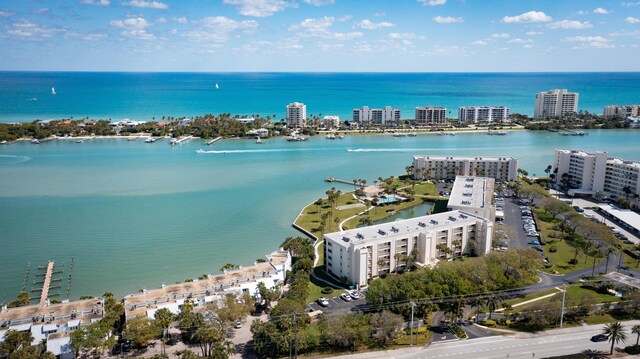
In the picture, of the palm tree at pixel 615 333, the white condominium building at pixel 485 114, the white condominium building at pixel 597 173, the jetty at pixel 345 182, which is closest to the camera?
the palm tree at pixel 615 333

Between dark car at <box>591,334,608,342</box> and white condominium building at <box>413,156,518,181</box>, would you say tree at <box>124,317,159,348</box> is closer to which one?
dark car at <box>591,334,608,342</box>

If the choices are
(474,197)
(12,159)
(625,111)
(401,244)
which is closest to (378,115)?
(625,111)

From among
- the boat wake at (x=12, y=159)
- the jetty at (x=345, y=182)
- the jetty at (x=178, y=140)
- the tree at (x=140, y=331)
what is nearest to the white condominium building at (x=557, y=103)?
the jetty at (x=345, y=182)

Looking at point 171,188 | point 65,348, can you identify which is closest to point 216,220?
point 171,188

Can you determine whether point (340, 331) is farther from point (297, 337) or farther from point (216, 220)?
point (216, 220)

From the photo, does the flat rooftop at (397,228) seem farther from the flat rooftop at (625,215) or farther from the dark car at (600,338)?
the flat rooftop at (625,215)

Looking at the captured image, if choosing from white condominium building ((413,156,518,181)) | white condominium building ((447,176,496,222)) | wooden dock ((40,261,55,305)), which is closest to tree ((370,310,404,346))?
white condominium building ((447,176,496,222))

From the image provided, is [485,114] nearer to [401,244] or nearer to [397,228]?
[397,228]
